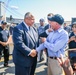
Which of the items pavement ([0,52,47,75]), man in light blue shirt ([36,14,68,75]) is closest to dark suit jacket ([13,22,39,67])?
man in light blue shirt ([36,14,68,75])

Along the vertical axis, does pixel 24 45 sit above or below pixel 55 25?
below

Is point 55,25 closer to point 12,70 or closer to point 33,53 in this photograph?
point 33,53

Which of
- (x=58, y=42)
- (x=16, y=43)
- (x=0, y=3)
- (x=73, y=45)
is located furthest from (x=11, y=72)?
(x=0, y=3)

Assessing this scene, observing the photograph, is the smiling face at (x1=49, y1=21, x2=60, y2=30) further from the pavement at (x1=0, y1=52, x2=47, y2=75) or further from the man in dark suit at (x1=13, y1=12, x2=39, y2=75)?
the pavement at (x1=0, y1=52, x2=47, y2=75)

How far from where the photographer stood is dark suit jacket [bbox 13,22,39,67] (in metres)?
3.99

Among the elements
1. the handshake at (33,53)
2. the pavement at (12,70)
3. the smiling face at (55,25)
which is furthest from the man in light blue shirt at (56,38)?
the pavement at (12,70)

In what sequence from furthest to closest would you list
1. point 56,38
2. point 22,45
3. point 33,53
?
point 33,53, point 22,45, point 56,38

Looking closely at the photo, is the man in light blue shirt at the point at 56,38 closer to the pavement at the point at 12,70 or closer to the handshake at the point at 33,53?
the handshake at the point at 33,53

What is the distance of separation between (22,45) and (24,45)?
5 cm

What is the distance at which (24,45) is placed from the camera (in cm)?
401

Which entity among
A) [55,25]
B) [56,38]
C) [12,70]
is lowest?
[12,70]

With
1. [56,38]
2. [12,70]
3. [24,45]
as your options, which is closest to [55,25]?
[56,38]

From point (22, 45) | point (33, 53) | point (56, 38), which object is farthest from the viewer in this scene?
point (33, 53)

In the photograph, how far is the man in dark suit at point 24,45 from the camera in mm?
4000
